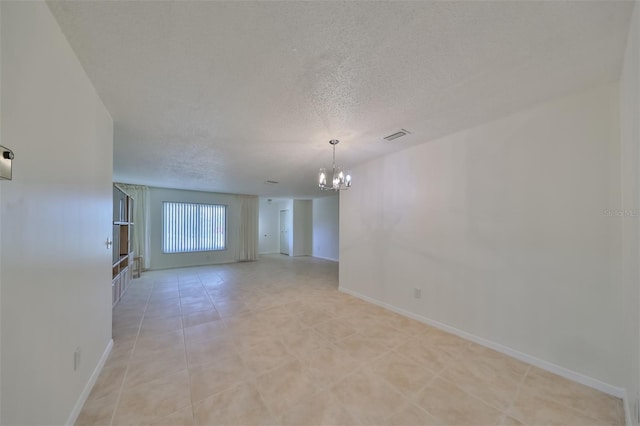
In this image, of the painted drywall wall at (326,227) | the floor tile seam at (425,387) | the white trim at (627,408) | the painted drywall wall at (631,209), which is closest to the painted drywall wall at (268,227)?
the painted drywall wall at (326,227)

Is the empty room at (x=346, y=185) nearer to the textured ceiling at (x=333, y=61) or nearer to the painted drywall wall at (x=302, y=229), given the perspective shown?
the textured ceiling at (x=333, y=61)

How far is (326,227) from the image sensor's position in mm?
Answer: 8984

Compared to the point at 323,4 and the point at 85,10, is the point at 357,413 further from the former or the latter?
the point at 85,10

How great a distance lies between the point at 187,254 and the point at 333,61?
24.1 ft

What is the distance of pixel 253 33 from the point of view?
133cm

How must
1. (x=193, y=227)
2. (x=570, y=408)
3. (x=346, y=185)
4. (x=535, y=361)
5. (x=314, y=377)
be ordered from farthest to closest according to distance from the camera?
(x=193, y=227) → (x=346, y=185) → (x=535, y=361) → (x=314, y=377) → (x=570, y=408)

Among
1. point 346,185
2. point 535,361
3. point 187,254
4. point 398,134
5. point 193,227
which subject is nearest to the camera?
point 535,361

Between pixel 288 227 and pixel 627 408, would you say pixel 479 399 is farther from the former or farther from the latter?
pixel 288 227

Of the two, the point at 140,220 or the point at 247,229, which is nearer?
the point at 140,220

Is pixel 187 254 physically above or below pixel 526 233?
below

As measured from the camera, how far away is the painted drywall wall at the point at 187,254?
6.64 m

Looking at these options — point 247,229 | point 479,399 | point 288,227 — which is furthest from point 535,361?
point 288,227

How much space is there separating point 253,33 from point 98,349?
9.07 ft

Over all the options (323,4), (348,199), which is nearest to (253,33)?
(323,4)
